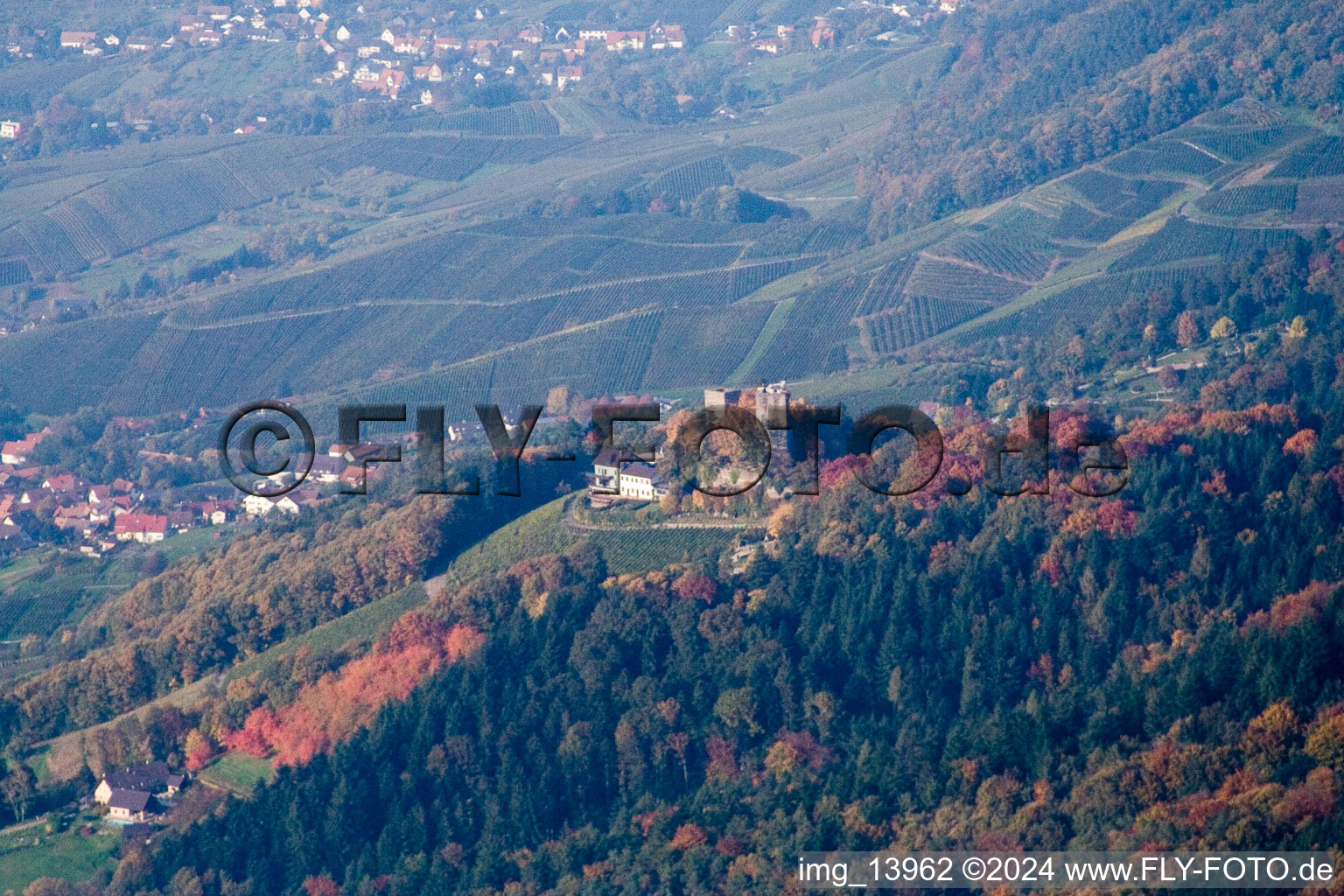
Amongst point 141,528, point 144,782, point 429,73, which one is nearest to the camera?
point 144,782

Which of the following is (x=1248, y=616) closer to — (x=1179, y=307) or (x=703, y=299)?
(x=1179, y=307)

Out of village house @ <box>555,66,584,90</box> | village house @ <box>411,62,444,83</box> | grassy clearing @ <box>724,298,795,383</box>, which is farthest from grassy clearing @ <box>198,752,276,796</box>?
village house @ <box>411,62,444,83</box>

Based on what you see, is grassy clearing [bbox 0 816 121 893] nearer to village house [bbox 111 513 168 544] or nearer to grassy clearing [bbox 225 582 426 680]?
grassy clearing [bbox 225 582 426 680]

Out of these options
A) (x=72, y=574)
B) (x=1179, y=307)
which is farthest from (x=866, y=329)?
(x=72, y=574)

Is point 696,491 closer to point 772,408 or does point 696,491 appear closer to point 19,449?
point 772,408

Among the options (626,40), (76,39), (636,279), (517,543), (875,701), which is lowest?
(875,701)

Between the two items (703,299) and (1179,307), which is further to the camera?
(703,299)

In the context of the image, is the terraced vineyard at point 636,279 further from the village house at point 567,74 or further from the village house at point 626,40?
the village house at point 626,40

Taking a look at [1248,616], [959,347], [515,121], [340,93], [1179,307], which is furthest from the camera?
[340,93]

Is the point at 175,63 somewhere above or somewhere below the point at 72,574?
above

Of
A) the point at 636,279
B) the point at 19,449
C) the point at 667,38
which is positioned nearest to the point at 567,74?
the point at 667,38

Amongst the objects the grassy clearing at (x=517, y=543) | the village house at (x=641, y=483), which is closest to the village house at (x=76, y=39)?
the grassy clearing at (x=517, y=543)
